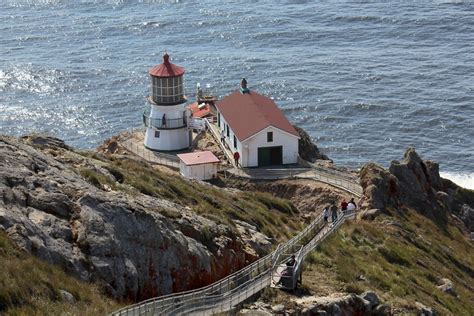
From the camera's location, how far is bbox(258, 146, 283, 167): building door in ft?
191

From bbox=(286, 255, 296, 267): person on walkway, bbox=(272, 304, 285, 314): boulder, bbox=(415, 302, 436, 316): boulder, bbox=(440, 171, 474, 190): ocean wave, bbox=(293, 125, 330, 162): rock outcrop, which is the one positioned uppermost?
bbox=(286, 255, 296, 267): person on walkway

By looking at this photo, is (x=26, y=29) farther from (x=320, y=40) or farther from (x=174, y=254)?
(x=174, y=254)

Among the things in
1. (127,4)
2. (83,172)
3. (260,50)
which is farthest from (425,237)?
(127,4)

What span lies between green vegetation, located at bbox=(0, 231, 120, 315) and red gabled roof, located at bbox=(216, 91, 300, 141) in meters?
34.5

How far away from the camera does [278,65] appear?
97.8m

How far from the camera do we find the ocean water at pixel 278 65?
3206 inches

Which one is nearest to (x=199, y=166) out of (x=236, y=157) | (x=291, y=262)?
(x=236, y=157)

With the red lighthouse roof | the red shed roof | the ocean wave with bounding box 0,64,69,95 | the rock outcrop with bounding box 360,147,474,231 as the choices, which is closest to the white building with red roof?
the red shed roof

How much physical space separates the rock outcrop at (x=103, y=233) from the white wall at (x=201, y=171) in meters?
25.7

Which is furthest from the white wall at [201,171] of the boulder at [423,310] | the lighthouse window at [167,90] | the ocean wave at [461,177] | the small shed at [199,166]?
the boulder at [423,310]

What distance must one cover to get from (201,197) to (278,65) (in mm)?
61176

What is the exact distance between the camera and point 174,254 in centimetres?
2736

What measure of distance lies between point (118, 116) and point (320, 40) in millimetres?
30653

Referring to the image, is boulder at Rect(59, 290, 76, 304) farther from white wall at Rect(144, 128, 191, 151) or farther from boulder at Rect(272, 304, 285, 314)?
white wall at Rect(144, 128, 191, 151)
